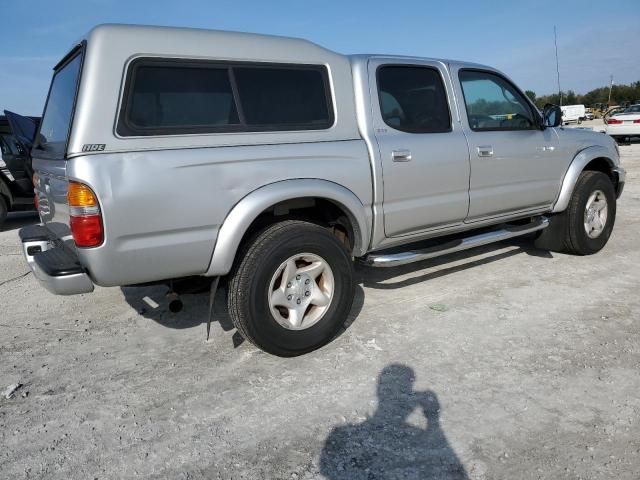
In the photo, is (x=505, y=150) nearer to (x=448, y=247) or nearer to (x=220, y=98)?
(x=448, y=247)

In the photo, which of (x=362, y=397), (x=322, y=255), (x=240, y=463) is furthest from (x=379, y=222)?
(x=240, y=463)

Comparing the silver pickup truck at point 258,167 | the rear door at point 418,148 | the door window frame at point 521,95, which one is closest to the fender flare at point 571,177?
the door window frame at point 521,95

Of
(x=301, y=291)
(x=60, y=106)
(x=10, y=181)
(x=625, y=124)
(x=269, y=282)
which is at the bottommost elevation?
(x=301, y=291)

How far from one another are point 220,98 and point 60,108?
3.56 ft

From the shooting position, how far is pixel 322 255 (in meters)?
3.33

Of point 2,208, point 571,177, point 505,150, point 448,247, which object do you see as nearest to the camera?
point 448,247

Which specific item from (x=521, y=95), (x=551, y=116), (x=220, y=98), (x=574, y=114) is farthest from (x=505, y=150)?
(x=574, y=114)

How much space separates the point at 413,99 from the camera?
3979 millimetres

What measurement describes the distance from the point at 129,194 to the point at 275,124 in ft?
3.39

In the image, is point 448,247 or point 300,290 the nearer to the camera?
point 300,290

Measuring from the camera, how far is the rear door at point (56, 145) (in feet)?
9.52

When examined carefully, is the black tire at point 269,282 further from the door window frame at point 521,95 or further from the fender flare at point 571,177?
the fender flare at point 571,177

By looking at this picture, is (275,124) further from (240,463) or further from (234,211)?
(240,463)

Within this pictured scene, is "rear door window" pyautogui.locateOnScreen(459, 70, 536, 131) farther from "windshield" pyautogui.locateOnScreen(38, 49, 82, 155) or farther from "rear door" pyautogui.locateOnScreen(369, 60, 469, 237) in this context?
"windshield" pyautogui.locateOnScreen(38, 49, 82, 155)
